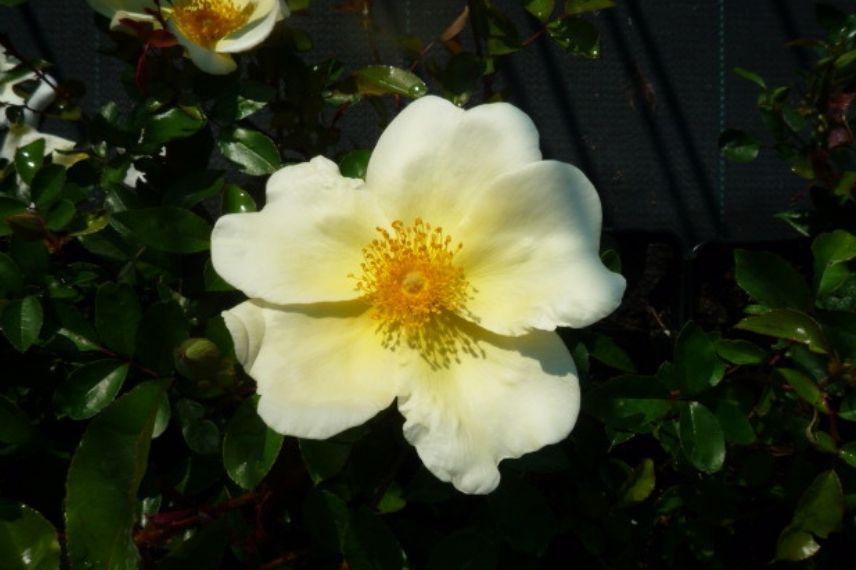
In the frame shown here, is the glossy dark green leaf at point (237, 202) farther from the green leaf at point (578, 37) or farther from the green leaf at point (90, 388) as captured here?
the green leaf at point (578, 37)

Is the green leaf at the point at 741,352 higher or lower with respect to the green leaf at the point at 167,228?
lower

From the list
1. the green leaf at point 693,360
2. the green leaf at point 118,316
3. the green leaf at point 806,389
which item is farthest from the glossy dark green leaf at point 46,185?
the green leaf at point 806,389

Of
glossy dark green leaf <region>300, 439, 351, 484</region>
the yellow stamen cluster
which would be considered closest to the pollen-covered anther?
the yellow stamen cluster

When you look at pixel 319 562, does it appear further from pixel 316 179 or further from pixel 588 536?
pixel 316 179

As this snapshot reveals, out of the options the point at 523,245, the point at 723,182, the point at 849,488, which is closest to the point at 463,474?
the point at 523,245

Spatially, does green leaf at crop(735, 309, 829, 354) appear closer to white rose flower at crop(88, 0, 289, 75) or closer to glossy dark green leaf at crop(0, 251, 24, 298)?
white rose flower at crop(88, 0, 289, 75)

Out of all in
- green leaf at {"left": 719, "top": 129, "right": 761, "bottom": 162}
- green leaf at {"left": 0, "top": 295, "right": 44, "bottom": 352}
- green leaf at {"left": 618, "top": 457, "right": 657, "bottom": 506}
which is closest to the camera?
green leaf at {"left": 0, "top": 295, "right": 44, "bottom": 352}
